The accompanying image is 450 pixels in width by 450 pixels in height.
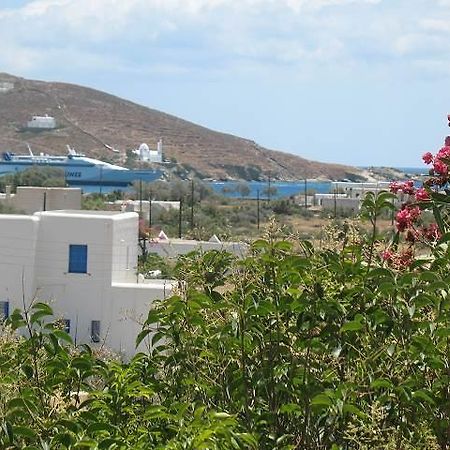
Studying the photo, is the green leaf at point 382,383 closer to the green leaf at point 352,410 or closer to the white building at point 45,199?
the green leaf at point 352,410

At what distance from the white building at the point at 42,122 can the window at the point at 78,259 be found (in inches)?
3408

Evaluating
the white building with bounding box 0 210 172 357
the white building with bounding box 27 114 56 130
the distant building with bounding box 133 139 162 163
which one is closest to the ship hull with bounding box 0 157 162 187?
the distant building with bounding box 133 139 162 163

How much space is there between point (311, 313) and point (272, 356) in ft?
0.56

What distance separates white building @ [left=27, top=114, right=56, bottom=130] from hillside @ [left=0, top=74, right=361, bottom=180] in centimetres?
95

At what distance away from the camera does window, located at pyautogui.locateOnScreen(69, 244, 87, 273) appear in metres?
23.0

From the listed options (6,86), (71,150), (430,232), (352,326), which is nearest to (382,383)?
(352,326)

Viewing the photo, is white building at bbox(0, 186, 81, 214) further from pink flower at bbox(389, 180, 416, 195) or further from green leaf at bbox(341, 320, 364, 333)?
green leaf at bbox(341, 320, 364, 333)

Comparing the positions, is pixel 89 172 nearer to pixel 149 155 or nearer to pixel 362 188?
pixel 149 155

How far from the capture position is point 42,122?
108250 millimetres

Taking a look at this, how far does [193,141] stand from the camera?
12169 cm

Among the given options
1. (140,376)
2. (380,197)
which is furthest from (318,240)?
(140,376)

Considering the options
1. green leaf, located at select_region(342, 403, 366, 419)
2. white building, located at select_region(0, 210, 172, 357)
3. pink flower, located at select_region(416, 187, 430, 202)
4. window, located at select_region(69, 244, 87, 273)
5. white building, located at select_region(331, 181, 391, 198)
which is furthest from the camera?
window, located at select_region(69, 244, 87, 273)

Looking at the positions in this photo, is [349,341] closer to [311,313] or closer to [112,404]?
[311,313]

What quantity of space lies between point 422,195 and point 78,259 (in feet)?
63.0
